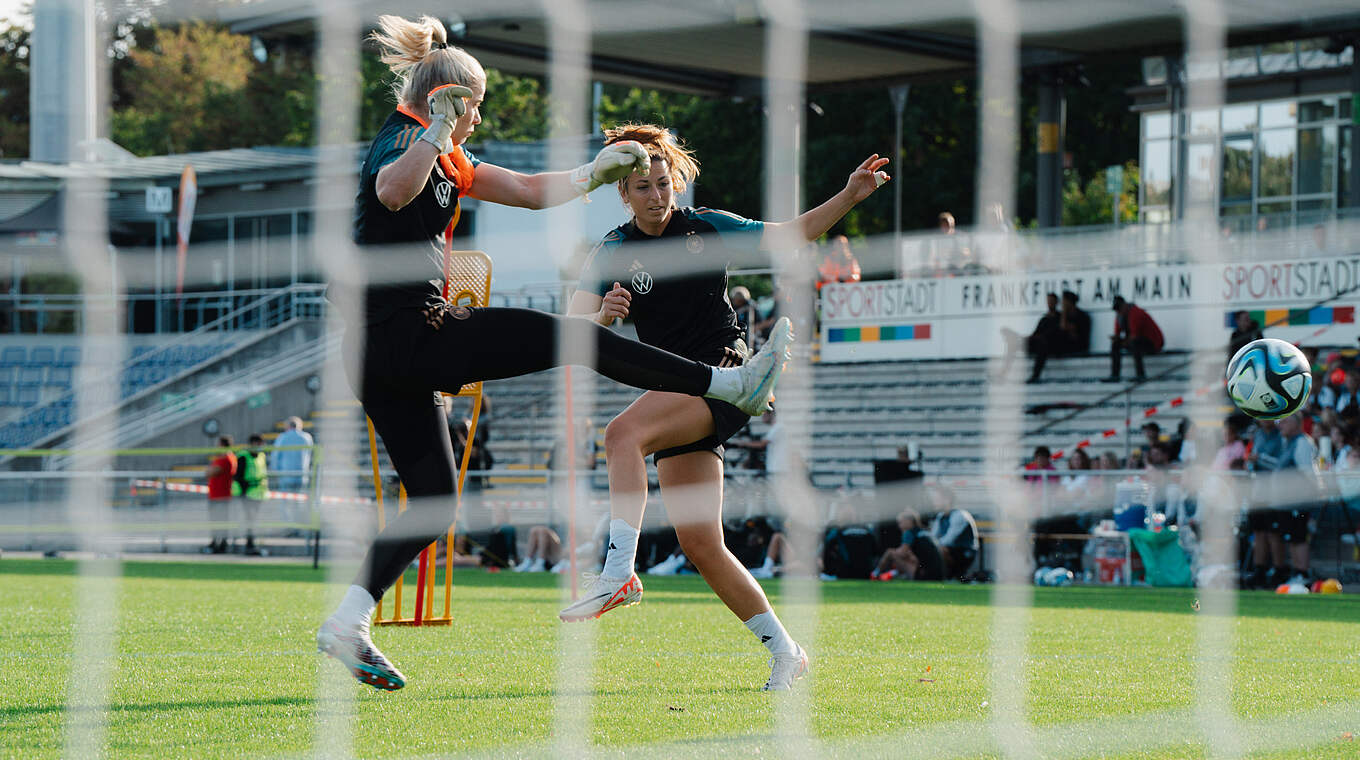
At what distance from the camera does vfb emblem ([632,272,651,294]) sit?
572cm

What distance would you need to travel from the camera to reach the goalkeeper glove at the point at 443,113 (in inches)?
183

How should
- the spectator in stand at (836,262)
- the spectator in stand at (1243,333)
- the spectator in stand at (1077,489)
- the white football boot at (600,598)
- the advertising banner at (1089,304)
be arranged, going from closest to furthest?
the white football boot at (600,598) → the spectator in stand at (1077,489) → the spectator in stand at (1243,333) → the advertising banner at (1089,304) → the spectator in stand at (836,262)

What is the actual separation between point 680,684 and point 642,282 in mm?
1403

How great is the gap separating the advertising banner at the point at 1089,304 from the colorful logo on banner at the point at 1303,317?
0.01 m

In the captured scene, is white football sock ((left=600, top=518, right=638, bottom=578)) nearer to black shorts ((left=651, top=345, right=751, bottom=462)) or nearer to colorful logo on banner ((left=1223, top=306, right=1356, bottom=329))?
black shorts ((left=651, top=345, right=751, bottom=462))

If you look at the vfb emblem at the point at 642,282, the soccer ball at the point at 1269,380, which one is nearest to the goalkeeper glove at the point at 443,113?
the vfb emblem at the point at 642,282

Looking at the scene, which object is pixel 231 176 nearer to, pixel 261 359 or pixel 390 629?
pixel 261 359

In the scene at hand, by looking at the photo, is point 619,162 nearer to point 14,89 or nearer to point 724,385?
point 724,385

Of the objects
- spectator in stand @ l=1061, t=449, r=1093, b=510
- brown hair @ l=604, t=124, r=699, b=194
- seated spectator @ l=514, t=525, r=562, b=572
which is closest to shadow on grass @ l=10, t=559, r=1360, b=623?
seated spectator @ l=514, t=525, r=562, b=572

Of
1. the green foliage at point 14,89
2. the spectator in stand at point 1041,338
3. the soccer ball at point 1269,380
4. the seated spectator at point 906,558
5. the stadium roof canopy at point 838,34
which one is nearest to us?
the green foliage at point 14,89

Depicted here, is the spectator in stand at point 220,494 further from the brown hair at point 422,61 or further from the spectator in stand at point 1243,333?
the brown hair at point 422,61

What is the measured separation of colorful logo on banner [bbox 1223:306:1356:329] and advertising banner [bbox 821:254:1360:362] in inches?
0.4

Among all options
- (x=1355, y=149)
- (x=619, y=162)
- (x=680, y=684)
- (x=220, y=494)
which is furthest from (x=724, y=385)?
(x=1355, y=149)

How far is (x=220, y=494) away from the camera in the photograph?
17797 millimetres
